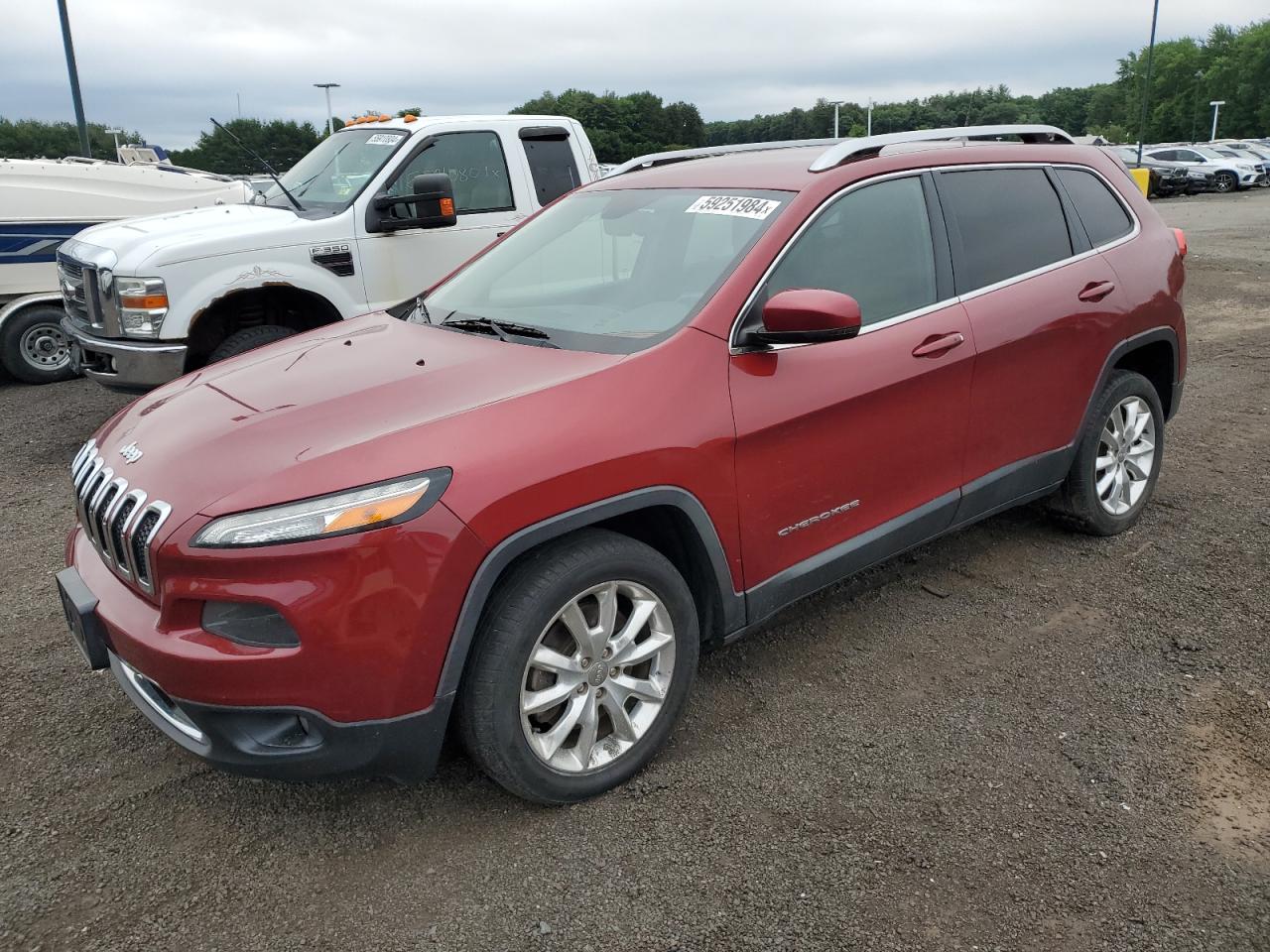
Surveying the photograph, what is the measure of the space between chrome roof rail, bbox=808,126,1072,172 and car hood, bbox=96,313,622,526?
1.18 meters

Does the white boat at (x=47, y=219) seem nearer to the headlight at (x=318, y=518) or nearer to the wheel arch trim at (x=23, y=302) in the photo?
the wheel arch trim at (x=23, y=302)

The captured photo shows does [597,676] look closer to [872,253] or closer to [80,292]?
[872,253]

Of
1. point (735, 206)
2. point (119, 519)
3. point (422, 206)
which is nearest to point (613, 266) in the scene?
point (735, 206)

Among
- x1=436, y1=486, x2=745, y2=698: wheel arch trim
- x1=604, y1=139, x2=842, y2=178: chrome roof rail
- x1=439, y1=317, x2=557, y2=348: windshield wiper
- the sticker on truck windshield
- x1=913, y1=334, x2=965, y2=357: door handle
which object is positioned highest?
x1=604, y1=139, x2=842, y2=178: chrome roof rail

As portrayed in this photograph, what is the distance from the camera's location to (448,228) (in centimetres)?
673

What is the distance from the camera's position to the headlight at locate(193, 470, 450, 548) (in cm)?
234

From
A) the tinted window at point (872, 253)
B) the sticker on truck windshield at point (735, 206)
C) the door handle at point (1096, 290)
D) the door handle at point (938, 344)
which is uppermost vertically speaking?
the sticker on truck windshield at point (735, 206)

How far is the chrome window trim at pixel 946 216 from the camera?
120 inches

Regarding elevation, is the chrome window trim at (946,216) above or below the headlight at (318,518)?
above

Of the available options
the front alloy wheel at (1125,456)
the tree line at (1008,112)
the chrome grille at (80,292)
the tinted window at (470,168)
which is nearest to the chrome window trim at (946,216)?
the front alloy wheel at (1125,456)

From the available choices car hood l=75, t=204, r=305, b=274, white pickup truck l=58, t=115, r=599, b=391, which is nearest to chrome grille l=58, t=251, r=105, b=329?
white pickup truck l=58, t=115, r=599, b=391

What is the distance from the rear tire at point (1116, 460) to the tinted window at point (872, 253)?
127 centimetres

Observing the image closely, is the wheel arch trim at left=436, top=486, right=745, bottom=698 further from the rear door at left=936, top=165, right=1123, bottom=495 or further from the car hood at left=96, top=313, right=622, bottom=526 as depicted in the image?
the rear door at left=936, top=165, right=1123, bottom=495

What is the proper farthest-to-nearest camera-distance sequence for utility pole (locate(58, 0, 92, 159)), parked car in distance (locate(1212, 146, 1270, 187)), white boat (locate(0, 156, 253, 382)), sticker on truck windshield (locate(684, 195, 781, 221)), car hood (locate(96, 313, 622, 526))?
parked car in distance (locate(1212, 146, 1270, 187)) < utility pole (locate(58, 0, 92, 159)) < white boat (locate(0, 156, 253, 382)) < sticker on truck windshield (locate(684, 195, 781, 221)) < car hood (locate(96, 313, 622, 526))
